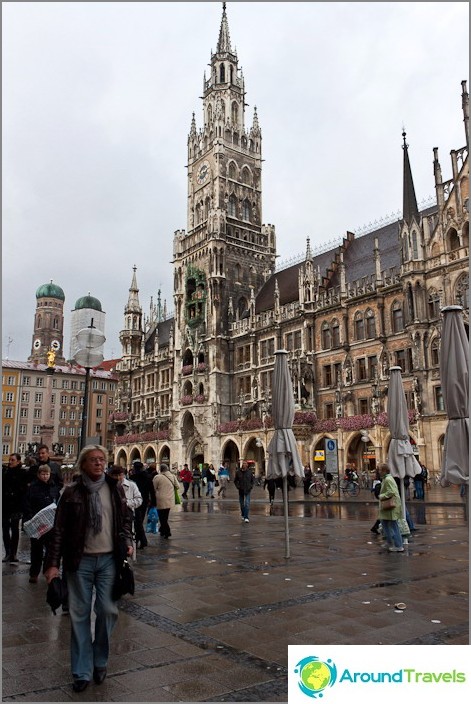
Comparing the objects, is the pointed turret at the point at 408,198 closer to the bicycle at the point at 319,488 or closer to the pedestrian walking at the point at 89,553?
the bicycle at the point at 319,488

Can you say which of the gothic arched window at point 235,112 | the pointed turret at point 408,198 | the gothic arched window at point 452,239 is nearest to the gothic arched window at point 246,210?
the gothic arched window at point 235,112

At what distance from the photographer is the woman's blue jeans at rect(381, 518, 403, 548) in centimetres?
1005

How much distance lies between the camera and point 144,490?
484 inches

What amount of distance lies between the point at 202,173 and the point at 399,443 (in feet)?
152

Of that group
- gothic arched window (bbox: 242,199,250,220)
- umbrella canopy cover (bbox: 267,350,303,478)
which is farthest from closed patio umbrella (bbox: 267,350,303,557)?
gothic arched window (bbox: 242,199,250,220)

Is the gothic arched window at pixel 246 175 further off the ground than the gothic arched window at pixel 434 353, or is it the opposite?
the gothic arched window at pixel 246 175

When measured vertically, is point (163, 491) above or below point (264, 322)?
below

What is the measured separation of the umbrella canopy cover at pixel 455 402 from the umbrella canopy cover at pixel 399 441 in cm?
466

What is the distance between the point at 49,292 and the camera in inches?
4392

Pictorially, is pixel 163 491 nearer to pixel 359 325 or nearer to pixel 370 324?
pixel 370 324

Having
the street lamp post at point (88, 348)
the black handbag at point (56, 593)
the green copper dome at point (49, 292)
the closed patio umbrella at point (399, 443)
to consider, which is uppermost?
the green copper dome at point (49, 292)

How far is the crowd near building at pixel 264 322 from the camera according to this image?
3244cm

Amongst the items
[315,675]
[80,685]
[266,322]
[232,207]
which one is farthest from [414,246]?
[80,685]

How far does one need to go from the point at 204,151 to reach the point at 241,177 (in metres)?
4.46
